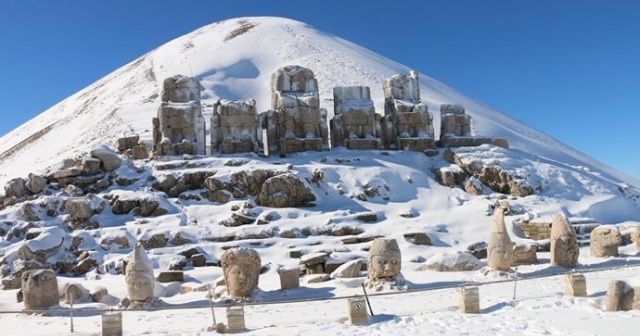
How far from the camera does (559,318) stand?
1034cm

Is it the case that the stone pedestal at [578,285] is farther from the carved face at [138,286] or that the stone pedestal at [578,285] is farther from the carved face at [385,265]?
the carved face at [138,286]

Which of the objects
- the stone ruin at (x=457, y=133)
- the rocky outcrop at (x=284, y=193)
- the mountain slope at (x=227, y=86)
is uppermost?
the mountain slope at (x=227, y=86)

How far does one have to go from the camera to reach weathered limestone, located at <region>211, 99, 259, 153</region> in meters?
26.3

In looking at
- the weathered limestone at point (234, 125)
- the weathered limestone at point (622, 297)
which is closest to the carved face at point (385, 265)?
the weathered limestone at point (622, 297)

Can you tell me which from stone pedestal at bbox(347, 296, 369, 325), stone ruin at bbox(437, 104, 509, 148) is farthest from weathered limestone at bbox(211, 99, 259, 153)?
stone pedestal at bbox(347, 296, 369, 325)

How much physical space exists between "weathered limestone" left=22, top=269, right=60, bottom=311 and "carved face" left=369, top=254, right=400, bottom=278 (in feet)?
24.2

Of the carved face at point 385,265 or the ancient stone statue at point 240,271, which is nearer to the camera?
the ancient stone statue at point 240,271

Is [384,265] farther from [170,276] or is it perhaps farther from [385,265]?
[170,276]

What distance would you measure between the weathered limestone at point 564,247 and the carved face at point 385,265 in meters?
5.20

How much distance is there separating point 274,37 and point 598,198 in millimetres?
53150

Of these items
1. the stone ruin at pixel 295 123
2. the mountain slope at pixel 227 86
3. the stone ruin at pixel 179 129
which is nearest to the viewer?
the stone ruin at pixel 179 129

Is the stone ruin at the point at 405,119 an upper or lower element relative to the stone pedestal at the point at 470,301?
upper

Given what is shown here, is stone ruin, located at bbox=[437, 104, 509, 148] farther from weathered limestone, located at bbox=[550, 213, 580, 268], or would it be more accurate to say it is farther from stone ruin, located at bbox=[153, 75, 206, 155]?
weathered limestone, located at bbox=[550, 213, 580, 268]

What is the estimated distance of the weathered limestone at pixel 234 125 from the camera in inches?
1037
